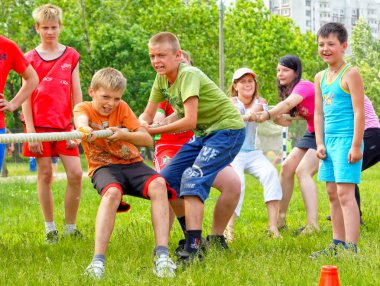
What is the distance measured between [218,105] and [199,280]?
5.24 feet

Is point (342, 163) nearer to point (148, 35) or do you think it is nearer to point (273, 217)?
point (273, 217)

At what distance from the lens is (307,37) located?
5212cm

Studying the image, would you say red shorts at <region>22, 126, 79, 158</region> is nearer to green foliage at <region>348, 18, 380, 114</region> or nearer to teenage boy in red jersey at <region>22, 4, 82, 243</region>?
teenage boy in red jersey at <region>22, 4, 82, 243</region>

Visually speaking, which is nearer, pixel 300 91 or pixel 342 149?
pixel 342 149

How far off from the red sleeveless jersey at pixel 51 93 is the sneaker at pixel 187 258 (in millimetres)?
1950

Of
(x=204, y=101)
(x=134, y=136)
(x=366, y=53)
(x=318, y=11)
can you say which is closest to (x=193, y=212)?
(x=134, y=136)

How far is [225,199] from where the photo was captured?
6.27 meters

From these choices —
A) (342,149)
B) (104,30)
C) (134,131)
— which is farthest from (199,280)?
(104,30)

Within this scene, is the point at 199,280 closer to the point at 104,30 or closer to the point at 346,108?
the point at 346,108

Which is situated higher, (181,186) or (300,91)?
(300,91)

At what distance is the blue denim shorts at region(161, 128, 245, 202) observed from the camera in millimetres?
5742

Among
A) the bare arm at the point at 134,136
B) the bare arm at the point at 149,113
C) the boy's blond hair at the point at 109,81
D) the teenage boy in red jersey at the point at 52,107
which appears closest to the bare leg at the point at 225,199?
the bare arm at the point at 149,113

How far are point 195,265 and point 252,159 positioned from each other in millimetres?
2363

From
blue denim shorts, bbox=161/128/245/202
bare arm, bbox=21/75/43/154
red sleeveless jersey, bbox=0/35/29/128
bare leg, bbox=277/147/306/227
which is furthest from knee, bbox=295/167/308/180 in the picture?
red sleeveless jersey, bbox=0/35/29/128
